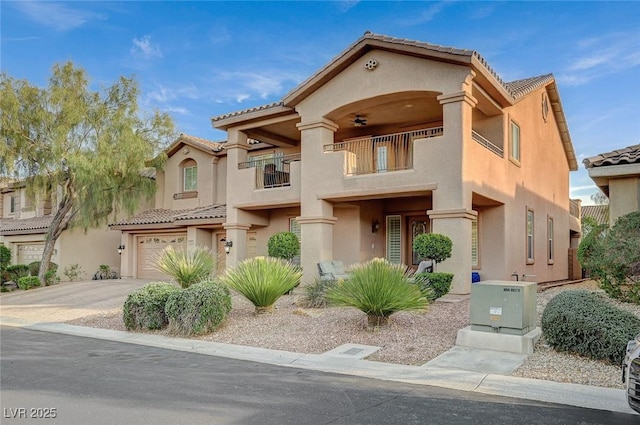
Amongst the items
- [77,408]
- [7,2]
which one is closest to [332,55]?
[7,2]

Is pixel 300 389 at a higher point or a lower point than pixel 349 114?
lower

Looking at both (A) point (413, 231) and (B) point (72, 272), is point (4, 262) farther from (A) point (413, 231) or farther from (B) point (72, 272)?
(A) point (413, 231)

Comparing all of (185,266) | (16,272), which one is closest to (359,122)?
(185,266)

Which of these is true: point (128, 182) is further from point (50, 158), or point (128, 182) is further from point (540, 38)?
point (540, 38)

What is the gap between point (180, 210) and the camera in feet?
82.5

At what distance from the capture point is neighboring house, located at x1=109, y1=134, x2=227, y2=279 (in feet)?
76.1

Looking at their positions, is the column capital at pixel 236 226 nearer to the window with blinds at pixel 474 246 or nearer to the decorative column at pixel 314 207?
the decorative column at pixel 314 207

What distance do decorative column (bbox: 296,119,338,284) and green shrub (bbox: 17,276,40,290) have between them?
13210 millimetres

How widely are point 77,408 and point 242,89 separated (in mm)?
18576

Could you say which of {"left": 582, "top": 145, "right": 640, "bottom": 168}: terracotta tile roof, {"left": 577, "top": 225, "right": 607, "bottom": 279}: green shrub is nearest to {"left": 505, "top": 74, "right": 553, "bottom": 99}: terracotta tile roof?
{"left": 582, "top": 145, "right": 640, "bottom": 168}: terracotta tile roof

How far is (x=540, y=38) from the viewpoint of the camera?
16.1 metres

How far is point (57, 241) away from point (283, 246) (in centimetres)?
1403

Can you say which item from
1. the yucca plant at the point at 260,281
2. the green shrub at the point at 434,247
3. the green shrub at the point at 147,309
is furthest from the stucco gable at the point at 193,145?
the green shrub at the point at 434,247

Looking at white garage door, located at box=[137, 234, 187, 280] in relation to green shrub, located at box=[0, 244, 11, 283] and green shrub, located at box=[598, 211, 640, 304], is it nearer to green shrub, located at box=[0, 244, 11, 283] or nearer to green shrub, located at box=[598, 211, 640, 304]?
green shrub, located at box=[0, 244, 11, 283]
